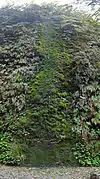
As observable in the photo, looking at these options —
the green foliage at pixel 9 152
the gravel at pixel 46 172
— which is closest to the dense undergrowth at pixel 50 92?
the green foliage at pixel 9 152

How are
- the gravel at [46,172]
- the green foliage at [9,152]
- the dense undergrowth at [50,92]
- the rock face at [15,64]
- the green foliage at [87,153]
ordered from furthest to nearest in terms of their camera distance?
the rock face at [15,64] < the dense undergrowth at [50,92] < the green foliage at [87,153] < the green foliage at [9,152] < the gravel at [46,172]

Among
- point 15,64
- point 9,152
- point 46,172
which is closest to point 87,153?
point 46,172

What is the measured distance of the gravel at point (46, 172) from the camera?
4727 mm

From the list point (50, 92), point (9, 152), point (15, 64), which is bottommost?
point (9, 152)

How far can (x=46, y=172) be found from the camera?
4.98m

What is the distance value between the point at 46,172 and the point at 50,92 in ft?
7.25

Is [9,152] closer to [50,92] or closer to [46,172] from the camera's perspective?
[46,172]

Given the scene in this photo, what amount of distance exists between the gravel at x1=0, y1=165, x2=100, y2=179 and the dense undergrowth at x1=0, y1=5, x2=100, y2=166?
11.6 inches

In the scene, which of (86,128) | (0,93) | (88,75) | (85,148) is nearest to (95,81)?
(88,75)

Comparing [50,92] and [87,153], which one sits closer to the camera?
[87,153]

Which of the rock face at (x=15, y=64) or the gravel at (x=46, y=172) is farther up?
the rock face at (x=15, y=64)

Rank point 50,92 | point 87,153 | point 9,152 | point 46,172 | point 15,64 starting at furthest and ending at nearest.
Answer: point 15,64 < point 50,92 < point 87,153 < point 9,152 < point 46,172

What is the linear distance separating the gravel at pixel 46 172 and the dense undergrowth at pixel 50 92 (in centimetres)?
29

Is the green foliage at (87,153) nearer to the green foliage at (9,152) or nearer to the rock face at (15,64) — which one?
the green foliage at (9,152)
